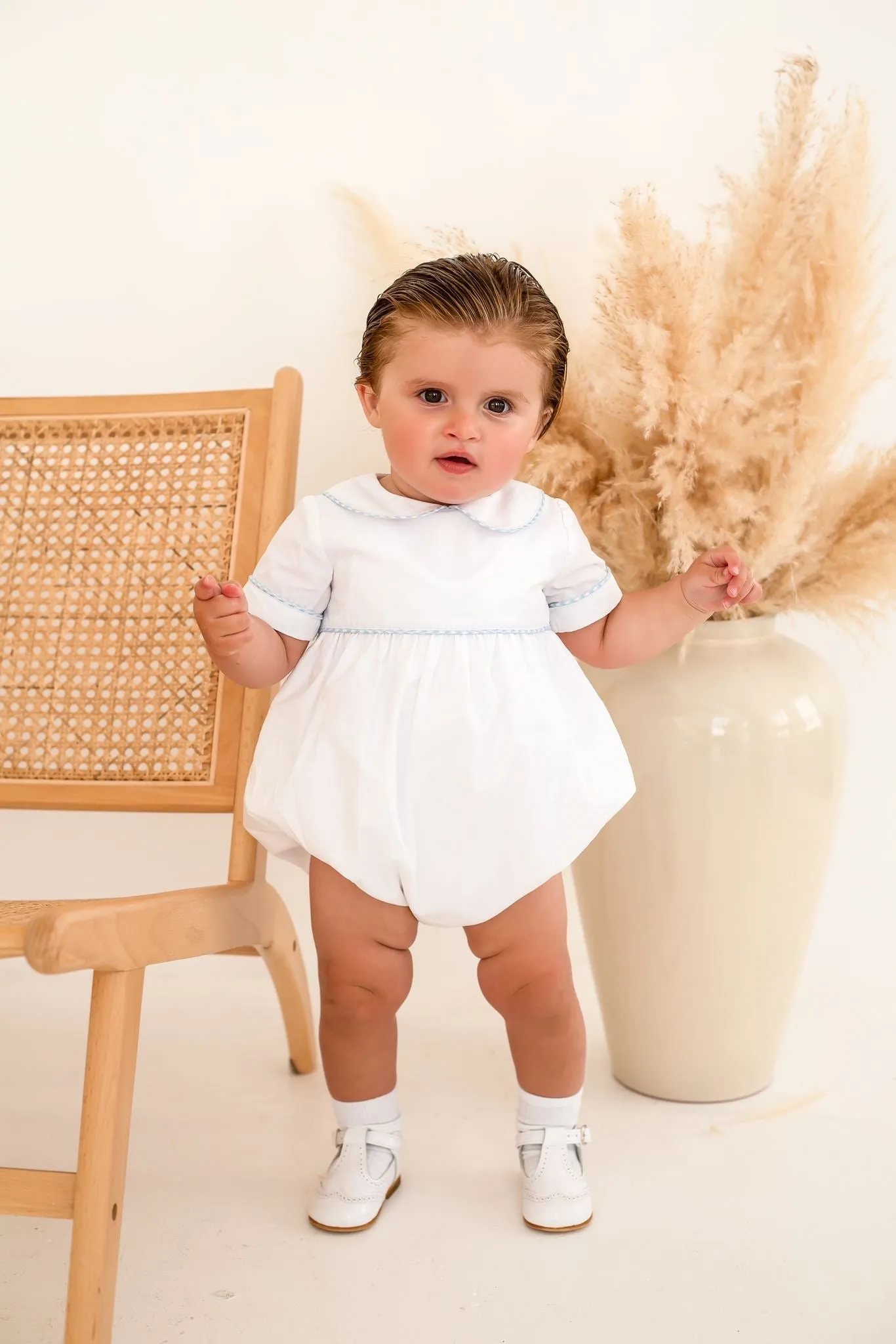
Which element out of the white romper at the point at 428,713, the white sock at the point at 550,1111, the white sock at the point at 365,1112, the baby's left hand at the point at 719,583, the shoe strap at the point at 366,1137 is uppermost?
the baby's left hand at the point at 719,583

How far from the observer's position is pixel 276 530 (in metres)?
1.17

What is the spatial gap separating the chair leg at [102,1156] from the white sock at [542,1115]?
37 centimetres

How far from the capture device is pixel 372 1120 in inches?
42.1

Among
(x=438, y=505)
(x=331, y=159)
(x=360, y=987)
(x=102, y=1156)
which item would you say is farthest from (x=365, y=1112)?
(x=331, y=159)

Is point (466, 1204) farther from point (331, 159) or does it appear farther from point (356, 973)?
point (331, 159)

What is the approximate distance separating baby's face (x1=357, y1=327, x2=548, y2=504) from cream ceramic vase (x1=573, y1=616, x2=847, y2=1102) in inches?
12.2

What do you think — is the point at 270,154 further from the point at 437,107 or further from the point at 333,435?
the point at 333,435

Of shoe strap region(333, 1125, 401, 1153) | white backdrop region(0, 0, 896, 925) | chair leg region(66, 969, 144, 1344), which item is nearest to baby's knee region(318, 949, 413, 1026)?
shoe strap region(333, 1125, 401, 1153)

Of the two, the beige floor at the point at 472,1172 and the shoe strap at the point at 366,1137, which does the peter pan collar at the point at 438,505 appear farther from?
the shoe strap at the point at 366,1137

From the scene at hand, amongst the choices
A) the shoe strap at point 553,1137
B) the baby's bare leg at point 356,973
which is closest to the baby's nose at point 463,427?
the baby's bare leg at point 356,973

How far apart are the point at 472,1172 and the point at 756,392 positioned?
758 mm

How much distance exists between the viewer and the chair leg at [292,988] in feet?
3.86

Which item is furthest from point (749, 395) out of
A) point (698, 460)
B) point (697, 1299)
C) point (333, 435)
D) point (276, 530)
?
point (697, 1299)

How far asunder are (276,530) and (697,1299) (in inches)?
29.4
